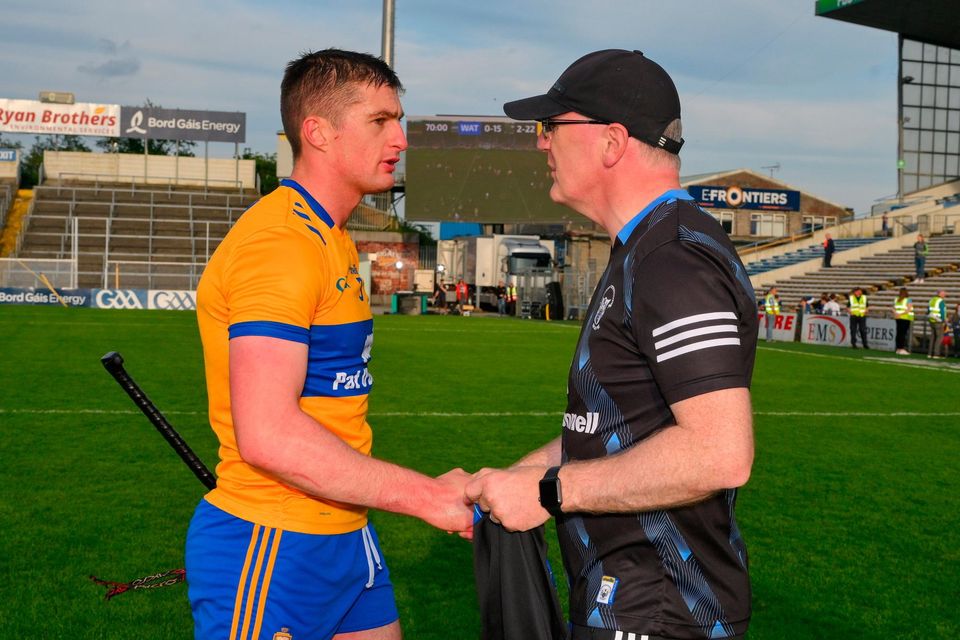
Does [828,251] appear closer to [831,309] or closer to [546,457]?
[831,309]

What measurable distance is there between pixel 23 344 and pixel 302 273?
19510 mm

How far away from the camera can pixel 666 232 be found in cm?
215

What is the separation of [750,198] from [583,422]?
6183 centimetres

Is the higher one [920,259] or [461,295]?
[920,259]

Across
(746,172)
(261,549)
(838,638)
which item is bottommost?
(838,638)

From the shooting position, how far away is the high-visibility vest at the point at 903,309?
25578 millimetres

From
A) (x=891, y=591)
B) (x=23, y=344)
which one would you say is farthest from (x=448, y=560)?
(x=23, y=344)

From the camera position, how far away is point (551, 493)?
2.18 meters

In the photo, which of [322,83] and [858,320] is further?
[858,320]

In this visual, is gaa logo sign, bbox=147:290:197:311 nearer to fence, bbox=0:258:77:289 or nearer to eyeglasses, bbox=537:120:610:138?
fence, bbox=0:258:77:289

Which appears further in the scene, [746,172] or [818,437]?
[746,172]

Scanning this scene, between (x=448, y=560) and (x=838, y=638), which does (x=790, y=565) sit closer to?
(x=838, y=638)

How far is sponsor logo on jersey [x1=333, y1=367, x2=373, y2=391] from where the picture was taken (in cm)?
262

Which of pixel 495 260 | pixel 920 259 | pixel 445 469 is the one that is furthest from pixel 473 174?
pixel 445 469
